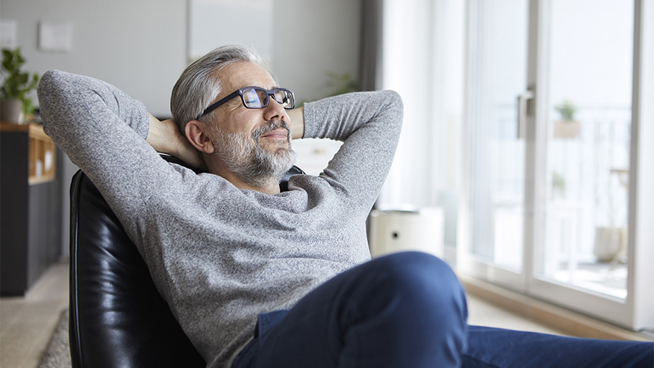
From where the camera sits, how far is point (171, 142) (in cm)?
141

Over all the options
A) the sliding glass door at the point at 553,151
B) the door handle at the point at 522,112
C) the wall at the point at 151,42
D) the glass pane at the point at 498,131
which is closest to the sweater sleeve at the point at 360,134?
the sliding glass door at the point at 553,151

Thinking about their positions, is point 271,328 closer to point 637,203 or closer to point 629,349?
point 629,349

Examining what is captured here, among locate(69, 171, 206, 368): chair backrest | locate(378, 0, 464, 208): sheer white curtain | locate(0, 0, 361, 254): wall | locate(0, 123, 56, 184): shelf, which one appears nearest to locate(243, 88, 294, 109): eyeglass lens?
locate(69, 171, 206, 368): chair backrest

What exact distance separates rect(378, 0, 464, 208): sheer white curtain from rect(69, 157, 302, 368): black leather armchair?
10.6ft

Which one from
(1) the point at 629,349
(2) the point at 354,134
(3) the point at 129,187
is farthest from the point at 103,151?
(1) the point at 629,349

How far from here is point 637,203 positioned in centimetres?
223

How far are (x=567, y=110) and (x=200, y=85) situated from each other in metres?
2.05

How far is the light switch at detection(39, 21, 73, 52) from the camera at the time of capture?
4469 millimetres

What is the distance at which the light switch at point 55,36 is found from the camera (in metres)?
4.47

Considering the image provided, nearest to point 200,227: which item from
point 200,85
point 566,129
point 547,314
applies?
point 200,85

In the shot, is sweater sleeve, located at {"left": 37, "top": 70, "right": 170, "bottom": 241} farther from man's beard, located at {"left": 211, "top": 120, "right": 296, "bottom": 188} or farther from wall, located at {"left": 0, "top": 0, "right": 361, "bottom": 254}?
wall, located at {"left": 0, "top": 0, "right": 361, "bottom": 254}

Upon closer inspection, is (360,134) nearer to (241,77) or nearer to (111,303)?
(241,77)

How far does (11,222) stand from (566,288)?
307 cm

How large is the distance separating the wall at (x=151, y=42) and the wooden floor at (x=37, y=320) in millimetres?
1442
